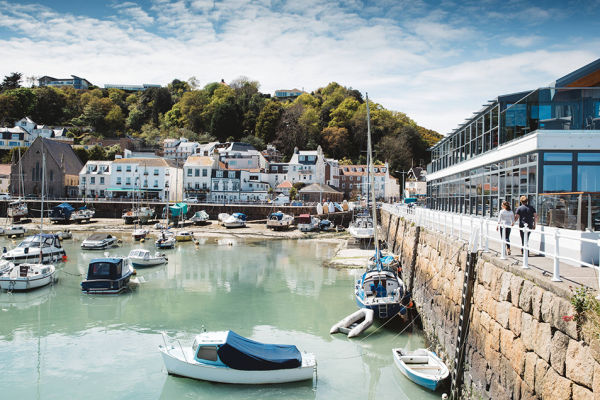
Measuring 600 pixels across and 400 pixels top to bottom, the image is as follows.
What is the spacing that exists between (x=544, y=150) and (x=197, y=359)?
12816 millimetres

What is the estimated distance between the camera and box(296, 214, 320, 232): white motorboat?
56.8 m

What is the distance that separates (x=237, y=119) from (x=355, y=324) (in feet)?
343

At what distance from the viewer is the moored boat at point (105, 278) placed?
81.6ft

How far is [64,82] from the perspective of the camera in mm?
179500

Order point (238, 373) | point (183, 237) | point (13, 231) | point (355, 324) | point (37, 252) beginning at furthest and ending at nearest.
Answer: point (13, 231), point (183, 237), point (37, 252), point (355, 324), point (238, 373)

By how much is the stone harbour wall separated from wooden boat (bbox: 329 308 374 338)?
115 inches

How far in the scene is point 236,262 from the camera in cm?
3584

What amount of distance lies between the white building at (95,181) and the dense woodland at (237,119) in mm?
34621

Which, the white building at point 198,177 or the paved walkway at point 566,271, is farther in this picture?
the white building at point 198,177

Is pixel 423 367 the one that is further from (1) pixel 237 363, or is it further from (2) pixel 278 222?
(2) pixel 278 222

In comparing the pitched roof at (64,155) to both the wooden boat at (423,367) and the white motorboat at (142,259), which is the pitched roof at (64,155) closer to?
the white motorboat at (142,259)

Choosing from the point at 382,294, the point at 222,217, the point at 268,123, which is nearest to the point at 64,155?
the point at 222,217

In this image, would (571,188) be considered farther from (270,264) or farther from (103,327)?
(270,264)

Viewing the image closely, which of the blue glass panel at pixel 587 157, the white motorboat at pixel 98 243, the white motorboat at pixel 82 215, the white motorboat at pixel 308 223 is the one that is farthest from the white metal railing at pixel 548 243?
the white motorboat at pixel 82 215
